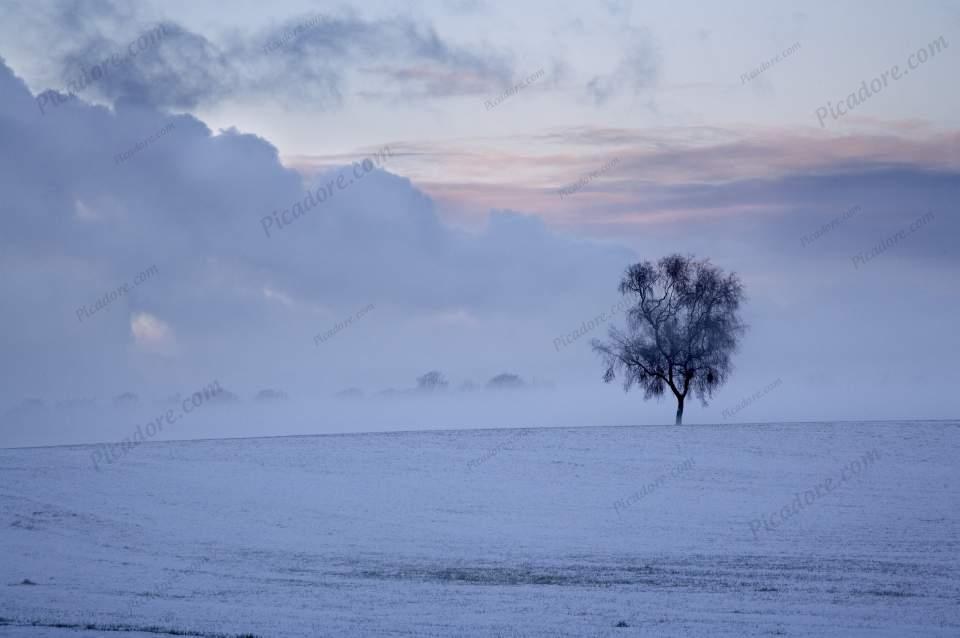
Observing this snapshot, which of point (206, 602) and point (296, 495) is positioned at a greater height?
point (296, 495)

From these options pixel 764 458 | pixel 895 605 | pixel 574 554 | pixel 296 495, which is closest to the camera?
pixel 895 605

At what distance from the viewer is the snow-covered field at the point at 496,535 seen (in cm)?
1973

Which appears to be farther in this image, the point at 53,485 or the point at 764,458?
the point at 764,458

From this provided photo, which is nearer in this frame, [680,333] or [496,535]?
[496,535]

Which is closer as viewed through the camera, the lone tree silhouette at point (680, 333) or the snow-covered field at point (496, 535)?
the snow-covered field at point (496, 535)

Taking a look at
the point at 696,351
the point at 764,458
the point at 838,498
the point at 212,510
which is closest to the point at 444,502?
the point at 212,510

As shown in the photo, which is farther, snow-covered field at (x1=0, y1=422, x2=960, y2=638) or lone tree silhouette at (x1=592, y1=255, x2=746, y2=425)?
lone tree silhouette at (x1=592, y1=255, x2=746, y2=425)

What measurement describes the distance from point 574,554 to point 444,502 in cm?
1160

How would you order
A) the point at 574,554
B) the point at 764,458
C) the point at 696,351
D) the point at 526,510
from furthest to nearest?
1. the point at 696,351
2. the point at 764,458
3. the point at 526,510
4. the point at 574,554

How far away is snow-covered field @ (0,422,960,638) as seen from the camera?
19734mm

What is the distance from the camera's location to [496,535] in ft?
105

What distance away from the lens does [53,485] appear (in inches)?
1657

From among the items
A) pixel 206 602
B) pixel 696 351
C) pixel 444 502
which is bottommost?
pixel 206 602

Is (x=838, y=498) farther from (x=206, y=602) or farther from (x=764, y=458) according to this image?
(x=206, y=602)
